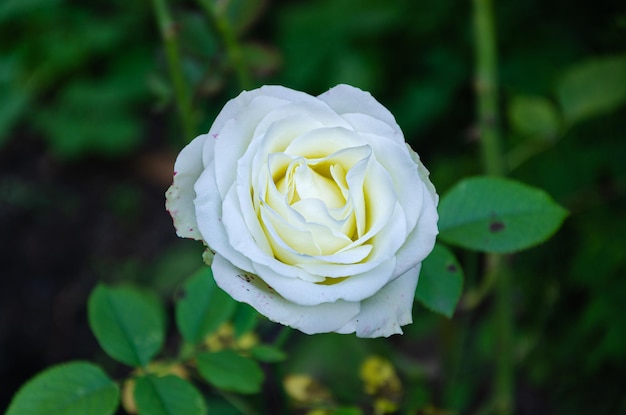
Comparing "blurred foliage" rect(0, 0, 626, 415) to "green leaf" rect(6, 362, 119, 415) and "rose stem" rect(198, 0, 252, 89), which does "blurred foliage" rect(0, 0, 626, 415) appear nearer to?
"rose stem" rect(198, 0, 252, 89)

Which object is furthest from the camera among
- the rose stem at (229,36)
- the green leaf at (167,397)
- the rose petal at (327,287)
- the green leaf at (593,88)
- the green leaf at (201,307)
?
the green leaf at (593,88)

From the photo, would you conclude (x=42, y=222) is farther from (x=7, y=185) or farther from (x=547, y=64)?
(x=547, y=64)

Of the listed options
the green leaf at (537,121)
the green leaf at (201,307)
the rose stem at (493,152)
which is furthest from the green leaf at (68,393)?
the green leaf at (537,121)

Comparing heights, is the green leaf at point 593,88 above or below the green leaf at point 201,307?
above

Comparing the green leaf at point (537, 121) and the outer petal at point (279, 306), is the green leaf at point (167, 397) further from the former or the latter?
the green leaf at point (537, 121)

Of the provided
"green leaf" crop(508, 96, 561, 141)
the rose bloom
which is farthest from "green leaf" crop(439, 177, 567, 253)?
"green leaf" crop(508, 96, 561, 141)

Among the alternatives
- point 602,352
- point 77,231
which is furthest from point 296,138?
point 77,231
